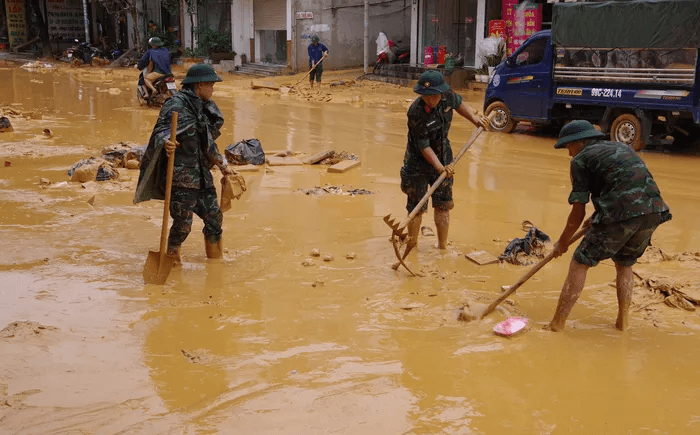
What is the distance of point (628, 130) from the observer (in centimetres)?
1220

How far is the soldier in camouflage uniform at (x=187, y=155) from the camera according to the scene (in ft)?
19.4

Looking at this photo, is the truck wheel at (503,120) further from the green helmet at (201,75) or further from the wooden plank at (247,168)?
the green helmet at (201,75)

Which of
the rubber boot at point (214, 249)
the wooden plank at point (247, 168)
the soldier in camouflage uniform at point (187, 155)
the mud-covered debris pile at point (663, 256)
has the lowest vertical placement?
the mud-covered debris pile at point (663, 256)

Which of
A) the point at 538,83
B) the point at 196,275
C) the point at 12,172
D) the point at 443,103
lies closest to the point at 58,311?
the point at 196,275

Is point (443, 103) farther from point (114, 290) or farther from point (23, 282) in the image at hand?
point (23, 282)

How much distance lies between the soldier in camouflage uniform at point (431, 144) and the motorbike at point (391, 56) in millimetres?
17511

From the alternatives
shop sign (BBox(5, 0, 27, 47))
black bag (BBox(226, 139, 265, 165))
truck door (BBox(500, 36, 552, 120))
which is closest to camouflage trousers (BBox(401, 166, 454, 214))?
black bag (BBox(226, 139, 265, 165))

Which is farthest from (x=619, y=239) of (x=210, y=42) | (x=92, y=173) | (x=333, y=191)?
(x=210, y=42)

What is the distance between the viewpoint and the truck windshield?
44.1 ft

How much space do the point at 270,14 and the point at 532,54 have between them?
16.2 metres

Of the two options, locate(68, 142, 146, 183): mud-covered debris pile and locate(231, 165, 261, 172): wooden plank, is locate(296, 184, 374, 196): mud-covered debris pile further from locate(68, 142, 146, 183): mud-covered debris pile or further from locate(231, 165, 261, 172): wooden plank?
locate(68, 142, 146, 183): mud-covered debris pile

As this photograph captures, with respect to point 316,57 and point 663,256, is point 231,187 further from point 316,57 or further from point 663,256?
point 316,57

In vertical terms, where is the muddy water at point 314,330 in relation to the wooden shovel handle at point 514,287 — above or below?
below

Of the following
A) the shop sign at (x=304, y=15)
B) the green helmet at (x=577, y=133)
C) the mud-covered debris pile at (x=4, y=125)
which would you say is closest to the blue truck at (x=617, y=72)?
the green helmet at (x=577, y=133)
